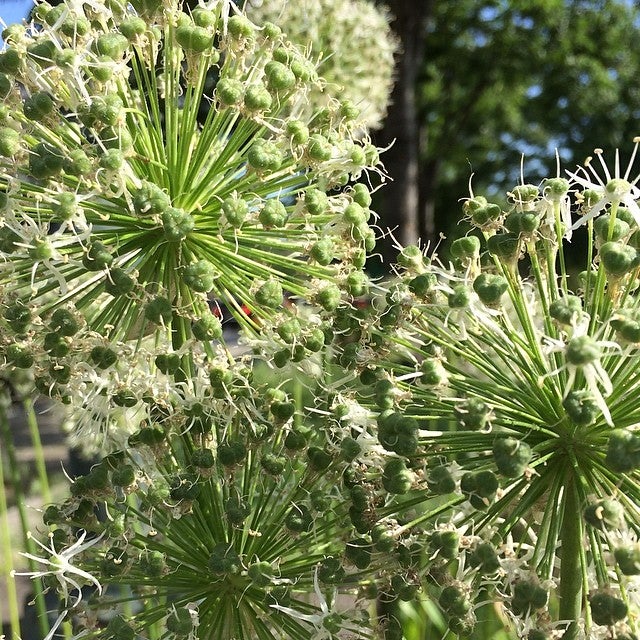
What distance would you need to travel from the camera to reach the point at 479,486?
82 cm

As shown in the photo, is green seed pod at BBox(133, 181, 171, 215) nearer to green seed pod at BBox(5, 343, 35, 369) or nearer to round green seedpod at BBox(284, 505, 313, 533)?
green seed pod at BBox(5, 343, 35, 369)

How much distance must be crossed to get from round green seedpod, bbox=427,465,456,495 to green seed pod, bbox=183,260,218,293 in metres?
0.37

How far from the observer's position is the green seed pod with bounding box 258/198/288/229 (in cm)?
99

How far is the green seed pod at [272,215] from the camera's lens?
99cm

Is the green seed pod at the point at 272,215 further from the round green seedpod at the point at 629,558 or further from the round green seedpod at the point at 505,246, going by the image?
the round green seedpod at the point at 629,558

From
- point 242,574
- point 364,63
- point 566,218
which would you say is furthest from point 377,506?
point 364,63

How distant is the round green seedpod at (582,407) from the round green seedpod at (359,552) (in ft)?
1.04

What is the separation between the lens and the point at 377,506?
96cm

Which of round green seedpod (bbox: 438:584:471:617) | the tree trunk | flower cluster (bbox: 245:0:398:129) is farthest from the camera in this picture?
the tree trunk

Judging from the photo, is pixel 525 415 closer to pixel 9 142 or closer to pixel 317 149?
pixel 317 149

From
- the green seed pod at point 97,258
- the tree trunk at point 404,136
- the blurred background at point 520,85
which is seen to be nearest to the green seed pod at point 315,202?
the green seed pod at point 97,258

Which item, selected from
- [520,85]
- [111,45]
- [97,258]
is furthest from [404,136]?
[520,85]

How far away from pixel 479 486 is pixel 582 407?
0.14m

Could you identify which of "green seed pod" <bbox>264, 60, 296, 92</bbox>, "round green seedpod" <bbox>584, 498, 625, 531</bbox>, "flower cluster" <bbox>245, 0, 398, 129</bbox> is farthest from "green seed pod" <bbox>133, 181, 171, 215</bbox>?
"flower cluster" <bbox>245, 0, 398, 129</bbox>
